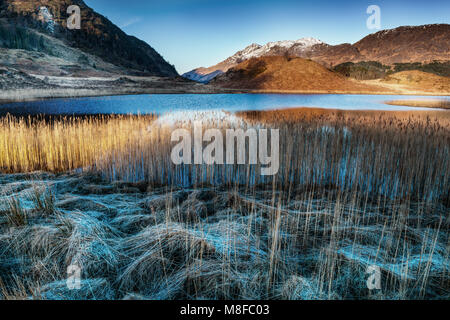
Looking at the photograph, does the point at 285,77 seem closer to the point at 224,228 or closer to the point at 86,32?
the point at 224,228

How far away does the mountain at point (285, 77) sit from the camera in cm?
4647

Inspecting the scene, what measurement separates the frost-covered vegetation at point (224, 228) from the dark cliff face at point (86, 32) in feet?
271

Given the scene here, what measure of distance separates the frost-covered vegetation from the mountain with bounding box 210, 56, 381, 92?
147 ft

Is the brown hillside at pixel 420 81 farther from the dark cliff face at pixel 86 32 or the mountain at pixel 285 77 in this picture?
the dark cliff face at pixel 86 32

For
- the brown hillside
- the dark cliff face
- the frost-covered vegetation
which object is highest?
the dark cliff face

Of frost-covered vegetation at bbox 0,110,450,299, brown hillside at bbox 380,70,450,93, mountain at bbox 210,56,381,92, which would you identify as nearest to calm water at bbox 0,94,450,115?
frost-covered vegetation at bbox 0,110,450,299

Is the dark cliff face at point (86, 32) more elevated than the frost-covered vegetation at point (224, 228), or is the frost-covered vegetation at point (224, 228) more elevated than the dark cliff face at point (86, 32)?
the dark cliff face at point (86, 32)

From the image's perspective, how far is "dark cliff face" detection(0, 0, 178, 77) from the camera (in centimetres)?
9019

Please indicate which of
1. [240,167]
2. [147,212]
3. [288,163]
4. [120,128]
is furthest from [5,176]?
[288,163]

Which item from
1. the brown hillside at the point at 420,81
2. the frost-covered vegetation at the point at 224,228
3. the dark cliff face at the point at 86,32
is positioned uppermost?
the dark cliff face at the point at 86,32

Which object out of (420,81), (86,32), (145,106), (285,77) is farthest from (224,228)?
(86,32)

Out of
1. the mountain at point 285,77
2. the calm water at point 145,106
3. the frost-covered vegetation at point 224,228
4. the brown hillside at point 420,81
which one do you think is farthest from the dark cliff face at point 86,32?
the frost-covered vegetation at point 224,228

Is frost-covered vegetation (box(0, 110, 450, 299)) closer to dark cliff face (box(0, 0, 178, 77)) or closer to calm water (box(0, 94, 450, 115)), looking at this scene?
calm water (box(0, 94, 450, 115))
